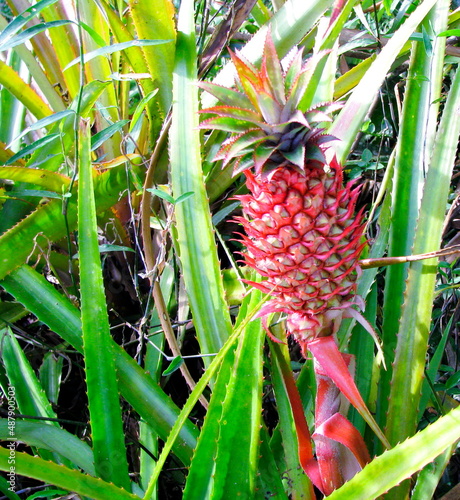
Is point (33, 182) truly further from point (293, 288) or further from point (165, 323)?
point (293, 288)

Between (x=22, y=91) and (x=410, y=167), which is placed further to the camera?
(x=22, y=91)

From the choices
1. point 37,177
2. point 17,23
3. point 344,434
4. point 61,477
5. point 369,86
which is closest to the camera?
point 61,477

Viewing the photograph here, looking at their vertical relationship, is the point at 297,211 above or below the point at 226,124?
below

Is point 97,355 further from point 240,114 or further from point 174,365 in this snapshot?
point 240,114

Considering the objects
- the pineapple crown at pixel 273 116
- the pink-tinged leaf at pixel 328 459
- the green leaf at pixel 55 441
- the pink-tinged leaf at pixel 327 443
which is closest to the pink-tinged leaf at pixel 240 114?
the pineapple crown at pixel 273 116

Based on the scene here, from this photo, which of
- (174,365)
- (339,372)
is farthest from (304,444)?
(174,365)

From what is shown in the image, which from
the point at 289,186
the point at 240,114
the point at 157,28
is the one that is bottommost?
the point at 289,186

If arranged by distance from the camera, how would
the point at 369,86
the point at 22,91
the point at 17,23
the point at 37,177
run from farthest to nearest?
the point at 22,91
the point at 37,177
the point at 369,86
the point at 17,23

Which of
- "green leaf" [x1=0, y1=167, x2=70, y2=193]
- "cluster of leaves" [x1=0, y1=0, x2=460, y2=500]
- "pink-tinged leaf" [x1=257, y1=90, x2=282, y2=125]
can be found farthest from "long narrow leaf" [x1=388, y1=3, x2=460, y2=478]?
"green leaf" [x1=0, y1=167, x2=70, y2=193]
